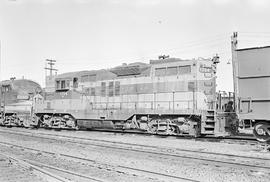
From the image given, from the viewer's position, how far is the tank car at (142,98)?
50.1 ft

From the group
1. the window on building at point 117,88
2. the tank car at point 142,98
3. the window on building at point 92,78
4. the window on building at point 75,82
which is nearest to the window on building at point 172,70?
the tank car at point 142,98

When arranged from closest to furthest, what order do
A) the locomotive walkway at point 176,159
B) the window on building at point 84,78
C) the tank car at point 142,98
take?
the locomotive walkway at point 176,159
the tank car at point 142,98
the window on building at point 84,78

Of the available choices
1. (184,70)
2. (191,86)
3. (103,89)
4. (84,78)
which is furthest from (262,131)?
(84,78)

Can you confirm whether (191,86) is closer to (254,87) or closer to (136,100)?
(136,100)

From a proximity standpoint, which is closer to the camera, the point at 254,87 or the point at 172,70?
the point at 254,87

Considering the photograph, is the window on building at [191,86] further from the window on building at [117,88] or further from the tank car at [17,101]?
the tank car at [17,101]

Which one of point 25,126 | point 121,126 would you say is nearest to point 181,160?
point 121,126

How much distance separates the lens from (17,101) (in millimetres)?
23484

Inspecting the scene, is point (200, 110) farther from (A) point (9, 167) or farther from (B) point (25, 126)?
(B) point (25, 126)

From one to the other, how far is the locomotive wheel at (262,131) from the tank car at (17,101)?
15459 mm

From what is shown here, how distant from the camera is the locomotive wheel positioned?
450 inches

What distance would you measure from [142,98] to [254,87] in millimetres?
6708

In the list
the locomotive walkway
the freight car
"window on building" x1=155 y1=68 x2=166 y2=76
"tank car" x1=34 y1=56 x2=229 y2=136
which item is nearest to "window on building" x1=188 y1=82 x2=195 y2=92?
"tank car" x1=34 y1=56 x2=229 y2=136

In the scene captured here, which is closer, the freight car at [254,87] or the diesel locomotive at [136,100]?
the freight car at [254,87]
